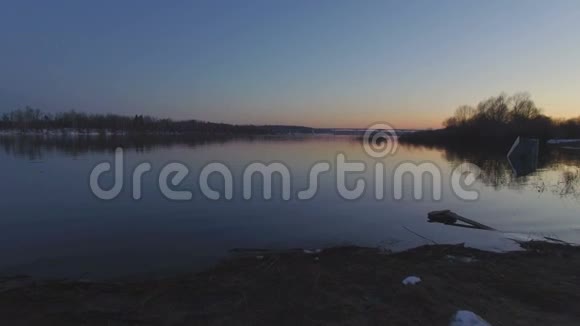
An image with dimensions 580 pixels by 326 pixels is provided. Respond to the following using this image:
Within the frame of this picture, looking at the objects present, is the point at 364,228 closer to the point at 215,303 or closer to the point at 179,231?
the point at 179,231

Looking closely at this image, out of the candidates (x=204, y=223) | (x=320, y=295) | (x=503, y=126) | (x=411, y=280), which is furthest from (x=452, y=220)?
(x=503, y=126)

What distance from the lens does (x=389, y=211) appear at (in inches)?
538

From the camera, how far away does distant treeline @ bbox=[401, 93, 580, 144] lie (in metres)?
73.0

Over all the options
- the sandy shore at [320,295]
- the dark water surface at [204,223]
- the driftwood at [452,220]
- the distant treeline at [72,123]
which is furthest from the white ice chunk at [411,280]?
the distant treeline at [72,123]

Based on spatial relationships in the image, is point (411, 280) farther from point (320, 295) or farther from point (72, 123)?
point (72, 123)

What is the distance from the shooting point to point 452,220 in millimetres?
11789

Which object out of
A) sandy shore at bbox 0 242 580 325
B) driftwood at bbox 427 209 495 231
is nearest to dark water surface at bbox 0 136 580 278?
driftwood at bbox 427 209 495 231

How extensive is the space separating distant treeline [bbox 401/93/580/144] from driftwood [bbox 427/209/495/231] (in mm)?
69639

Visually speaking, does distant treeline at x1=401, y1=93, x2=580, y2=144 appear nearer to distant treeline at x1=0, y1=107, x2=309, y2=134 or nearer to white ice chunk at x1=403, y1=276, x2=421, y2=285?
white ice chunk at x1=403, y1=276, x2=421, y2=285

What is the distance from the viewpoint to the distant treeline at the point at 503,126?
7300 centimetres

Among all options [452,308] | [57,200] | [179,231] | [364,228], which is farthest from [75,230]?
[452,308]

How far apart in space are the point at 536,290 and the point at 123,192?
619 inches

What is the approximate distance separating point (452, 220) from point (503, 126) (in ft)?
263

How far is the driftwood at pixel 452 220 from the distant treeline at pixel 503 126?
69.6 metres
